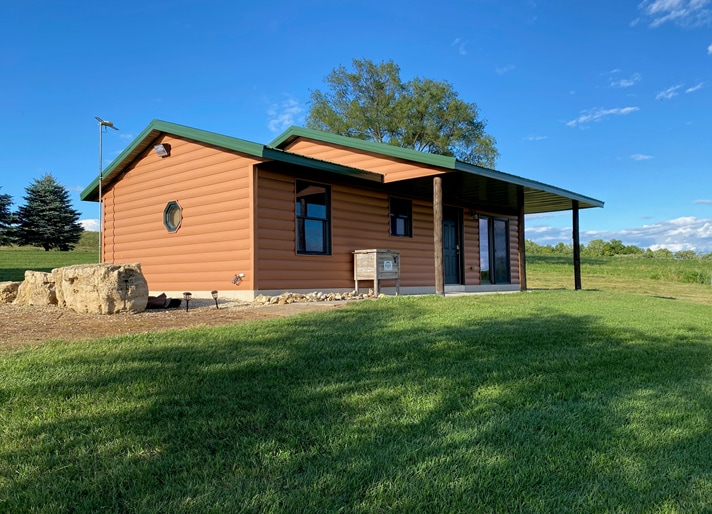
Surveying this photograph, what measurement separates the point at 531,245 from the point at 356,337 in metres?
51.9

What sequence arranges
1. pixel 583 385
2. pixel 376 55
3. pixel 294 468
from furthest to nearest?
1. pixel 376 55
2. pixel 583 385
3. pixel 294 468

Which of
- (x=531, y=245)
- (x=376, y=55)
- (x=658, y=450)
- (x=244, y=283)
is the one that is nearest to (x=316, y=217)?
(x=244, y=283)

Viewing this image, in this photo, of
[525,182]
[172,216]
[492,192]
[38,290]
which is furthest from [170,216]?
[525,182]

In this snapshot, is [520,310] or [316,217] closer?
[520,310]

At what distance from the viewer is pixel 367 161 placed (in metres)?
11.2

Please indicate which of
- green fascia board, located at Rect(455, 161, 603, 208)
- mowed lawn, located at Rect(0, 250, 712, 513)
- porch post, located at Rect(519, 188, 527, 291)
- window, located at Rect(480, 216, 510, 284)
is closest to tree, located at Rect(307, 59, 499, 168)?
window, located at Rect(480, 216, 510, 284)

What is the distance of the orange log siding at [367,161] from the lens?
10.5 m

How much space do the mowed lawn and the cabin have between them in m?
4.83

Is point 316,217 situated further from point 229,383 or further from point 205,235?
point 229,383

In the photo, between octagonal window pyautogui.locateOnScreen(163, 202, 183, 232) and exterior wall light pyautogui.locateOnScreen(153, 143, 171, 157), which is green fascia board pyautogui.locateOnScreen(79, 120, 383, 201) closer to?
exterior wall light pyautogui.locateOnScreen(153, 143, 171, 157)

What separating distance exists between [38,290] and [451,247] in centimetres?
995

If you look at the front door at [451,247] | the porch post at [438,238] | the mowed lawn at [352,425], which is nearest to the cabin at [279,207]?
the porch post at [438,238]

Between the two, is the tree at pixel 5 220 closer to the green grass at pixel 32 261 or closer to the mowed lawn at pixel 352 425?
the green grass at pixel 32 261

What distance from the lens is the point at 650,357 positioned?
455 cm
